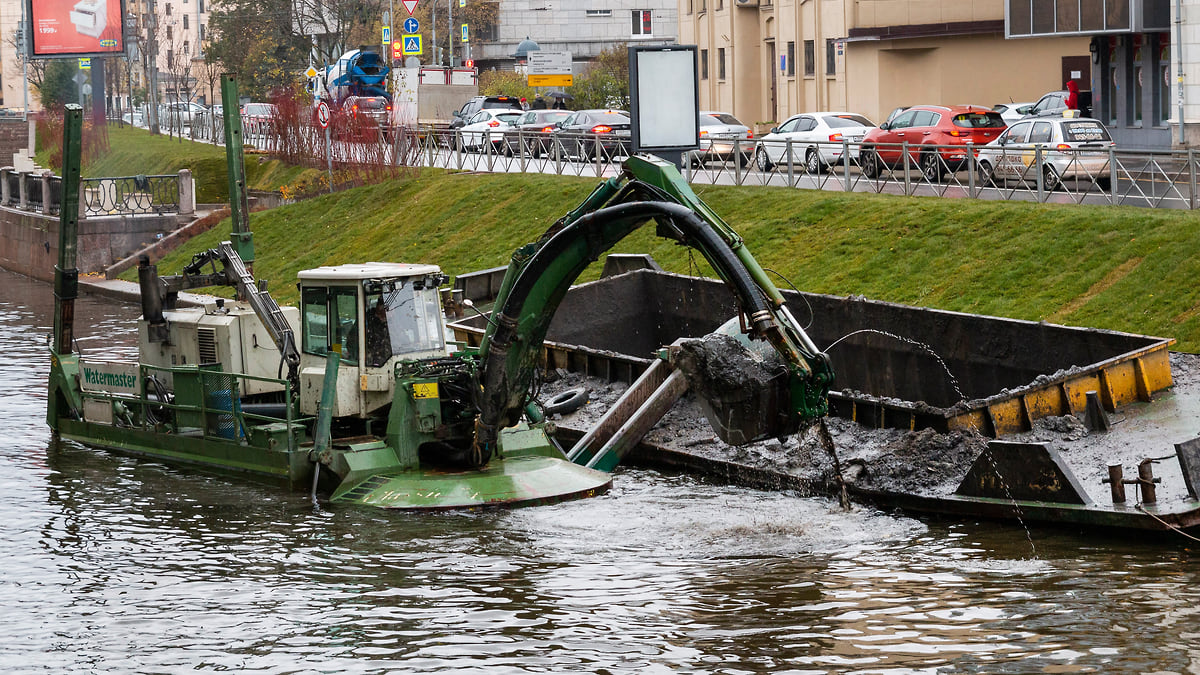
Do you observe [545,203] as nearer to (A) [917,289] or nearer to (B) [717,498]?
(A) [917,289]

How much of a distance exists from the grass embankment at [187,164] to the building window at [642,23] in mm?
33615

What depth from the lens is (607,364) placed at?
63.7 feet

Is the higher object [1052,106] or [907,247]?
[1052,106]

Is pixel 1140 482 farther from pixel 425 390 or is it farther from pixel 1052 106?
pixel 1052 106

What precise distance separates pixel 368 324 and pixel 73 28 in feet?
153

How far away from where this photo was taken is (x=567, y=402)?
18.8m

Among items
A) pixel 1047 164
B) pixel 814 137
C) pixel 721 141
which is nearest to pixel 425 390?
pixel 1047 164

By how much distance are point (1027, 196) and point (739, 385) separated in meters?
13.7

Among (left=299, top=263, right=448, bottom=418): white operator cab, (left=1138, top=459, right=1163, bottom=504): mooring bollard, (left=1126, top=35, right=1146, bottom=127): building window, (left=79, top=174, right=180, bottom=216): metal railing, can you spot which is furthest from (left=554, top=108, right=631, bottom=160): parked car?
(left=1138, top=459, right=1163, bottom=504): mooring bollard

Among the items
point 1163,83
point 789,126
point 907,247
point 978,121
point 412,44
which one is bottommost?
point 907,247

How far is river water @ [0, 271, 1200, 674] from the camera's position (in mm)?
10953

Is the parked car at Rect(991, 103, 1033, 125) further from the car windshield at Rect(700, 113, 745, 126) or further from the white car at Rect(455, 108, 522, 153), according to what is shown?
the white car at Rect(455, 108, 522, 153)

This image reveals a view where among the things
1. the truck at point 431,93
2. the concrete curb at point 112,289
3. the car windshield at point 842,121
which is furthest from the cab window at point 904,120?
the truck at point 431,93

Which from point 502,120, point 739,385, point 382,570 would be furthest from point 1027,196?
point 502,120
